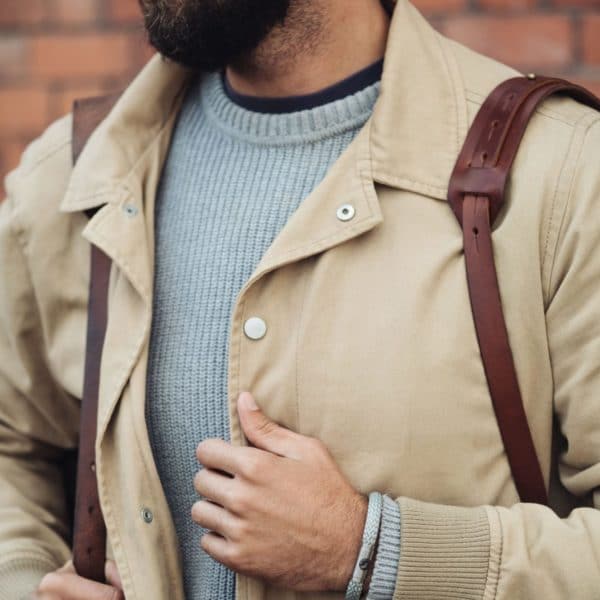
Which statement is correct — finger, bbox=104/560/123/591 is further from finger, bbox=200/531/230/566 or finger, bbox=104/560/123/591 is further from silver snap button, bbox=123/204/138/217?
silver snap button, bbox=123/204/138/217

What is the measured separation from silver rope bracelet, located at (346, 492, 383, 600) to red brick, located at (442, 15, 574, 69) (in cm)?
151

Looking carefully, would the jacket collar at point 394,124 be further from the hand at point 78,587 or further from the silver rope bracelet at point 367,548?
the hand at point 78,587

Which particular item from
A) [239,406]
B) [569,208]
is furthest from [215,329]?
[569,208]

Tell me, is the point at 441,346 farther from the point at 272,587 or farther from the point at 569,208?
the point at 272,587

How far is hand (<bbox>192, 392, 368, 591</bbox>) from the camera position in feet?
4.94

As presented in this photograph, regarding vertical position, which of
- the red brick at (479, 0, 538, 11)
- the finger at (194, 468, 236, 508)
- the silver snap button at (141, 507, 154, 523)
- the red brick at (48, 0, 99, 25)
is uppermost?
the red brick at (479, 0, 538, 11)

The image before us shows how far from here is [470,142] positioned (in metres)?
1.62

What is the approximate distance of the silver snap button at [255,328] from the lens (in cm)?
160

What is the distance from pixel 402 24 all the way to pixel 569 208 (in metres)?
0.44

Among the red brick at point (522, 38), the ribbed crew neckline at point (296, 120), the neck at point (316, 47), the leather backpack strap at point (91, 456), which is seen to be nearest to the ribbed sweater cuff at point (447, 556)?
the leather backpack strap at point (91, 456)

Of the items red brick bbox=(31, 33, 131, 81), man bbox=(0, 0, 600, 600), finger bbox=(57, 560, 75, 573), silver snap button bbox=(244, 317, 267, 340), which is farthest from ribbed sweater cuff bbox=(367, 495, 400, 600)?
red brick bbox=(31, 33, 131, 81)

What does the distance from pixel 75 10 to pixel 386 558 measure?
196cm

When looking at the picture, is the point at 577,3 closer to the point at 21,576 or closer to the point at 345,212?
the point at 345,212

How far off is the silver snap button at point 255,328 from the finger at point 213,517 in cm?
25
